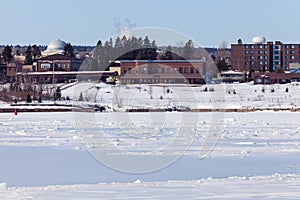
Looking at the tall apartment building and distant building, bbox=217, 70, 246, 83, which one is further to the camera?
the tall apartment building

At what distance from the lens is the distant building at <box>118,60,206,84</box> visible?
184 ft

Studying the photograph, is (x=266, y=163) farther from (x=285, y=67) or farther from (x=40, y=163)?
(x=285, y=67)

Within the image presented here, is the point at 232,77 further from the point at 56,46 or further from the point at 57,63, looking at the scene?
the point at 56,46

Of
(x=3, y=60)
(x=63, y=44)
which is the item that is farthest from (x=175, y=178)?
(x=63, y=44)

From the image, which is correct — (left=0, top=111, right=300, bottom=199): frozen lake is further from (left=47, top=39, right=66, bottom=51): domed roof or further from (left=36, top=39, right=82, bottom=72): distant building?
(left=47, top=39, right=66, bottom=51): domed roof

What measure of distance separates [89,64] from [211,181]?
5398 cm

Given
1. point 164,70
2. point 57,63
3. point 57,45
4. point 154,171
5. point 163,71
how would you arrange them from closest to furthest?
point 154,171, point 163,71, point 164,70, point 57,63, point 57,45

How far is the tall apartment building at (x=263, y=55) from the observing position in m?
105

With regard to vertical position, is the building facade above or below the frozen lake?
above

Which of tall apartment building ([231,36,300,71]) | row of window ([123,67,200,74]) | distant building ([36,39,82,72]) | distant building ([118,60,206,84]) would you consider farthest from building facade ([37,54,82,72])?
tall apartment building ([231,36,300,71])

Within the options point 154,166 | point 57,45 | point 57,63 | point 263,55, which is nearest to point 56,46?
point 57,45

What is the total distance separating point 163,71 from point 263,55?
48.7m

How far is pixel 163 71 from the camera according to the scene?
59156 millimetres

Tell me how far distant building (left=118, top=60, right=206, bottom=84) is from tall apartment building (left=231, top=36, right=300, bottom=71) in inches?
1754
